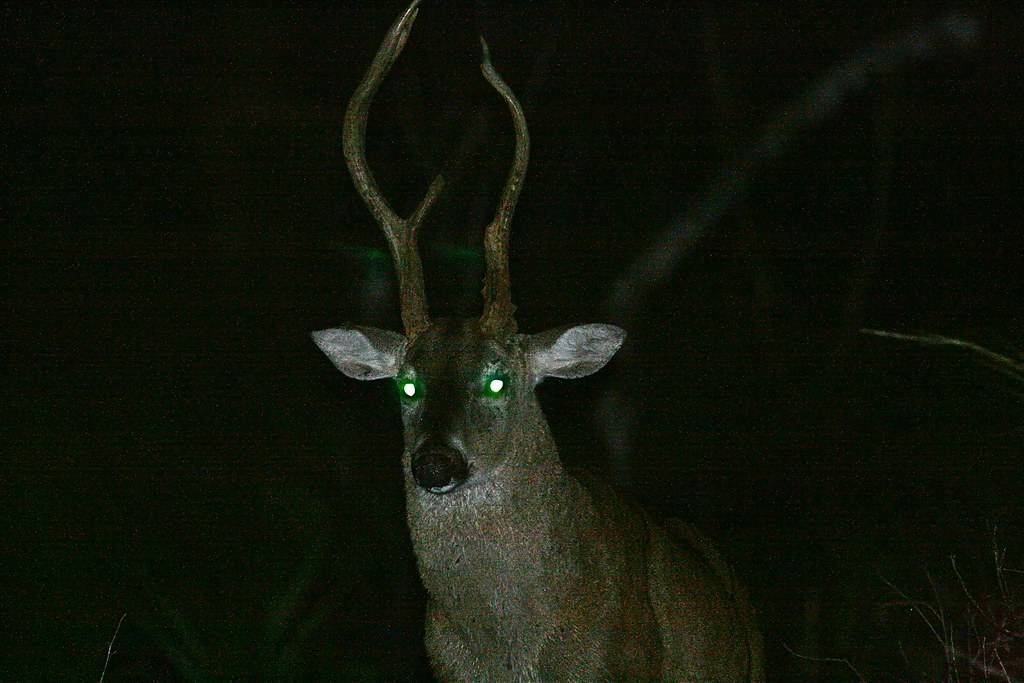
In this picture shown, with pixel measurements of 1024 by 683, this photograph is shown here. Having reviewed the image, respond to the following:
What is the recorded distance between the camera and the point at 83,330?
36.4ft

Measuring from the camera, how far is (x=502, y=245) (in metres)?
5.19

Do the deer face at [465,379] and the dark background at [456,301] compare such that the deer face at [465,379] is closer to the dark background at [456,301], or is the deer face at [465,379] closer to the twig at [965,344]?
the twig at [965,344]

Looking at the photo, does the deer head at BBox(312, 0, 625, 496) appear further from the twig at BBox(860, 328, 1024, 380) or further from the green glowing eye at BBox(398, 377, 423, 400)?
the twig at BBox(860, 328, 1024, 380)

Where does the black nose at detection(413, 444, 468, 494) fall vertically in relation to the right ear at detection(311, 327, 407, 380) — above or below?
below

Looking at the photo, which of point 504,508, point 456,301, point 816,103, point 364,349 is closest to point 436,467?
point 504,508

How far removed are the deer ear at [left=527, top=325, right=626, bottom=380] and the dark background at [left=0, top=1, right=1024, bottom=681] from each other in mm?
3492

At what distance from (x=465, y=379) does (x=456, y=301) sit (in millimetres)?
5680

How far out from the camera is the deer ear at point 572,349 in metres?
5.38

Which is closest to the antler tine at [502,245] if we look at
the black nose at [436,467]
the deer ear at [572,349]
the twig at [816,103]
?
the deer ear at [572,349]

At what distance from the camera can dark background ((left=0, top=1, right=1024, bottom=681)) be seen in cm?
858

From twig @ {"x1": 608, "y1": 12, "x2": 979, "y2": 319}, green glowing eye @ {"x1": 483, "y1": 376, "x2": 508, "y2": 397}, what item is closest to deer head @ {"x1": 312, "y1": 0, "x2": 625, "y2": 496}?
green glowing eye @ {"x1": 483, "y1": 376, "x2": 508, "y2": 397}

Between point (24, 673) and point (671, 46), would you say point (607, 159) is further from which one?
point (24, 673)

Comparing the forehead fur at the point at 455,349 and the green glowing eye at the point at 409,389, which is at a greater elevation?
the forehead fur at the point at 455,349

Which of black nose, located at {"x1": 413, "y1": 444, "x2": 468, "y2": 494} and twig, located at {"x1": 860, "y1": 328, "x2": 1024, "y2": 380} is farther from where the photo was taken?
black nose, located at {"x1": 413, "y1": 444, "x2": 468, "y2": 494}
